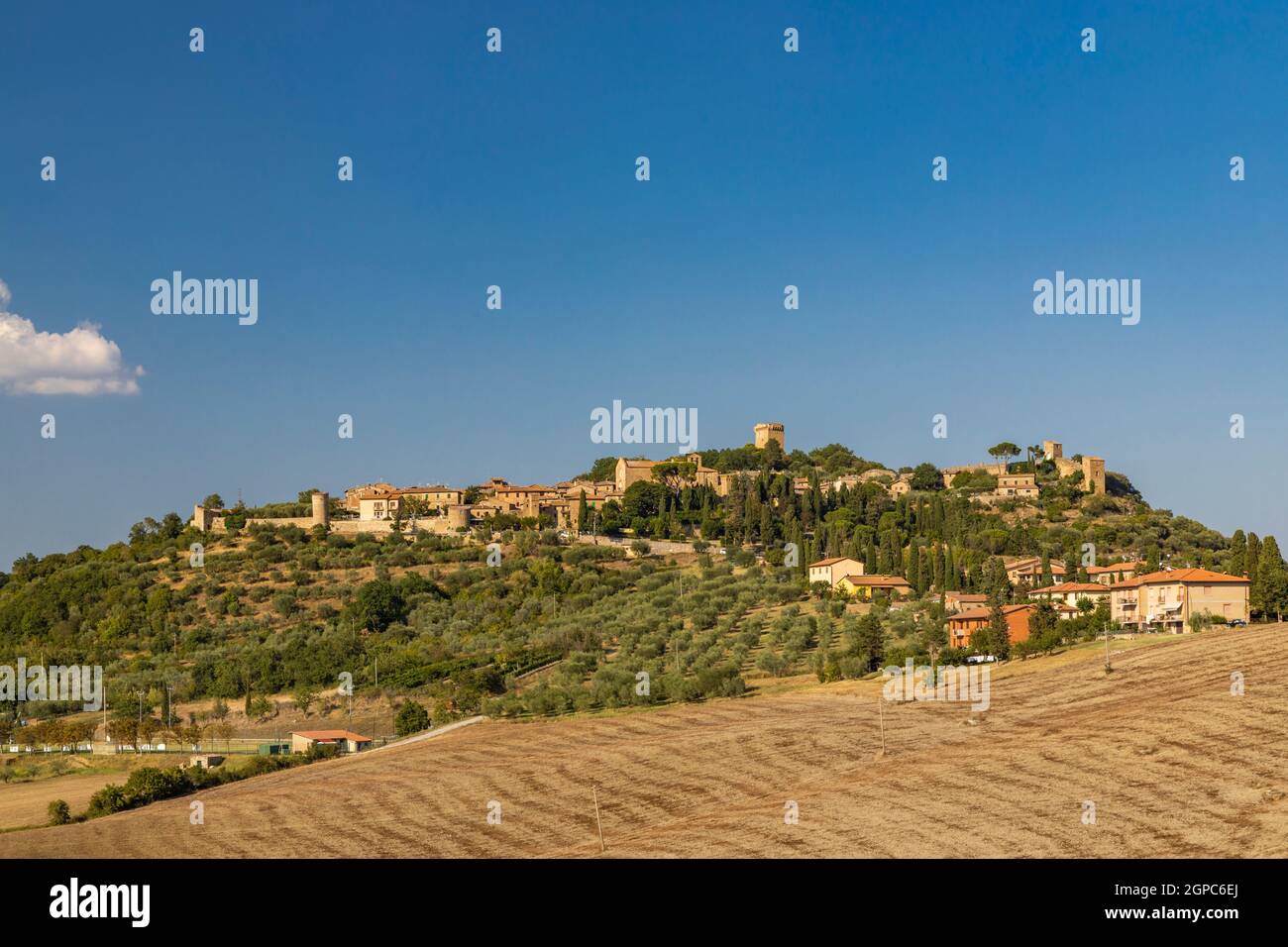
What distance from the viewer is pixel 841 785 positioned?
28.8 meters

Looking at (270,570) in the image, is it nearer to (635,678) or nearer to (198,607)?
(198,607)

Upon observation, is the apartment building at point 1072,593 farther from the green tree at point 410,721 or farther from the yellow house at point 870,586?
the green tree at point 410,721

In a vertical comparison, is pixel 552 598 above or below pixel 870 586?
below

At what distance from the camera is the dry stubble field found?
2411 cm

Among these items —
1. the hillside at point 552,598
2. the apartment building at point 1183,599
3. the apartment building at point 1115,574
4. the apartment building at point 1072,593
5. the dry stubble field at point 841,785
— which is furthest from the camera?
the apartment building at point 1115,574

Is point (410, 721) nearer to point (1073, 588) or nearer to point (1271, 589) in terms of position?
point (1073, 588)

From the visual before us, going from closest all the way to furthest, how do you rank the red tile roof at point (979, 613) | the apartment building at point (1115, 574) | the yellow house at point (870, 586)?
the red tile roof at point (979, 613) → the apartment building at point (1115, 574) → the yellow house at point (870, 586)

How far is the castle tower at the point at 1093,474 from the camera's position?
340 feet

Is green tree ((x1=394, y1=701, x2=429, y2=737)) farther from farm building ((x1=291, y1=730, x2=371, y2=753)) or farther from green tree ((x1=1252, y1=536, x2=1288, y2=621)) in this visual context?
green tree ((x1=1252, y1=536, x2=1288, y2=621))

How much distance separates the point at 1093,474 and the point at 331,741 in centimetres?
7633

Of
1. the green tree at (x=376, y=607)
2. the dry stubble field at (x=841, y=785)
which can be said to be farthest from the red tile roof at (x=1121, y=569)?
the green tree at (x=376, y=607)

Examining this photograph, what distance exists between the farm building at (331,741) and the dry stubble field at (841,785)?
3.93 metres

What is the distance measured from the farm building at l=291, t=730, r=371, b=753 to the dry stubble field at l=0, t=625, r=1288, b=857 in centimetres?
393

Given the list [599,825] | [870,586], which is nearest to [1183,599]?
[870,586]
